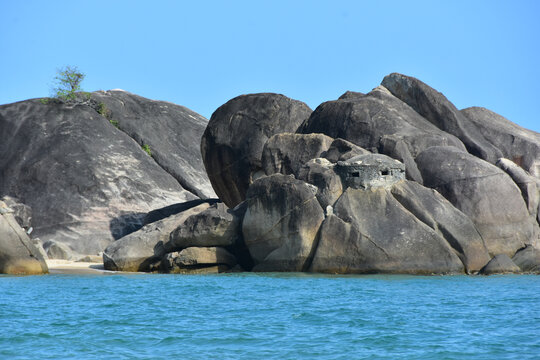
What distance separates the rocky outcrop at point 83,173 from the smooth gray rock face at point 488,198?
1665cm

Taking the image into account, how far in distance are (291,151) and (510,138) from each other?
29.9ft

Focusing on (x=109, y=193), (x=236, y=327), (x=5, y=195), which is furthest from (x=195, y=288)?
(x=5, y=195)

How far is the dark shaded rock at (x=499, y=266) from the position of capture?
73.3 feet

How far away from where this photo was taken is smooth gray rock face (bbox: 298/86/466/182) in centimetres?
2666

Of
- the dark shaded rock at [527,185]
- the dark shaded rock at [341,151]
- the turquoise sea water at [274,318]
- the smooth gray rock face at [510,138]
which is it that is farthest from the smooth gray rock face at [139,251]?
the smooth gray rock face at [510,138]

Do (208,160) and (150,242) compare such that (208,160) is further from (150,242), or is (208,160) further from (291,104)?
(150,242)

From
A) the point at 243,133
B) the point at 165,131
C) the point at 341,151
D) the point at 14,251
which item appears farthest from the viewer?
the point at 165,131

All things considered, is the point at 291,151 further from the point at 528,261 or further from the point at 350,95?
the point at 528,261

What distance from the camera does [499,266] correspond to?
22391mm

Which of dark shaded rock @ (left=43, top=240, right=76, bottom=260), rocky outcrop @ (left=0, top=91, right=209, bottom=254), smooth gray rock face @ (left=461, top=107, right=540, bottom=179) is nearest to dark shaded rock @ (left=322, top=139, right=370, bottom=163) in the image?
smooth gray rock face @ (left=461, top=107, right=540, bottom=179)

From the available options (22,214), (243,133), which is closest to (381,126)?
(243,133)

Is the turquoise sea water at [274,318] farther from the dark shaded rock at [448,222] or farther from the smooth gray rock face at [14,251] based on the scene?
the dark shaded rock at [448,222]

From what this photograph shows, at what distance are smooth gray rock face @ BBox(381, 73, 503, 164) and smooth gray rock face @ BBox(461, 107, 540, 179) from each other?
0.52 meters

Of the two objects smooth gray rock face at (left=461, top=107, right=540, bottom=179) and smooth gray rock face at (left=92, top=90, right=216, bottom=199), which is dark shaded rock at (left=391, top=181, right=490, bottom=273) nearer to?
smooth gray rock face at (left=461, top=107, right=540, bottom=179)
